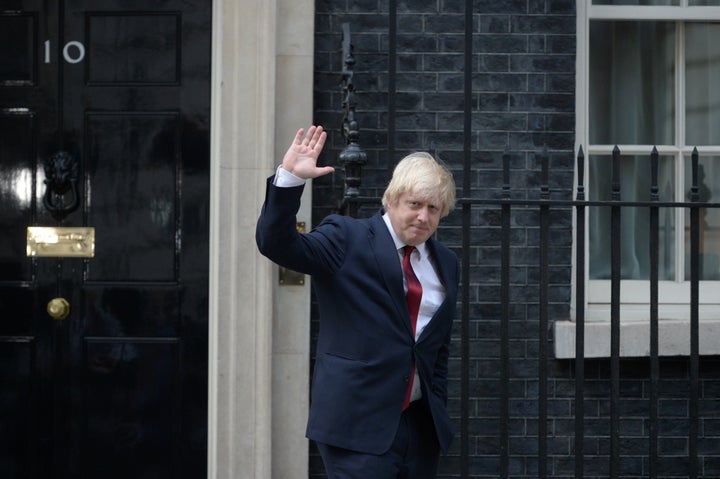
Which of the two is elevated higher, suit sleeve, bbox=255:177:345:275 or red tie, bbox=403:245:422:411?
suit sleeve, bbox=255:177:345:275

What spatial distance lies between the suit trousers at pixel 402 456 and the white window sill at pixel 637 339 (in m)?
1.84

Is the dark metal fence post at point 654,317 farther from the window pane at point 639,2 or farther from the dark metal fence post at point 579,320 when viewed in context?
the window pane at point 639,2

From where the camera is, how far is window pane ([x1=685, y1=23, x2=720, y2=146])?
580 cm

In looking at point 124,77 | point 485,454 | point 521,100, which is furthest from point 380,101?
point 485,454

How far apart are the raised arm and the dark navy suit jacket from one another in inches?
8.9

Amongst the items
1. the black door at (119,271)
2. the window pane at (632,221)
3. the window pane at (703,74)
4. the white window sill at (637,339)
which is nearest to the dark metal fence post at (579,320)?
the white window sill at (637,339)

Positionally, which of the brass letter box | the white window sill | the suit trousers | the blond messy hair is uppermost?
the blond messy hair

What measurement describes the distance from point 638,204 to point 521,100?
3.51ft

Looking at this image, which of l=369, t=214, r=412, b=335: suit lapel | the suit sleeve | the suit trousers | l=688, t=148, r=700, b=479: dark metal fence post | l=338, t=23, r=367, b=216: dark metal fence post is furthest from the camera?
l=688, t=148, r=700, b=479: dark metal fence post

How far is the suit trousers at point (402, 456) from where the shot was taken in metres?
3.47

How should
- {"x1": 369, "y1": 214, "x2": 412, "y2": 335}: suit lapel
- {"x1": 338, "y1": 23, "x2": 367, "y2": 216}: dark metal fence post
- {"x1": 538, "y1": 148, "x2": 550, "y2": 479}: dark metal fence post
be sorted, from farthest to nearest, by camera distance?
1. {"x1": 538, "y1": 148, "x2": 550, "y2": 479}: dark metal fence post
2. {"x1": 338, "y1": 23, "x2": 367, "y2": 216}: dark metal fence post
3. {"x1": 369, "y1": 214, "x2": 412, "y2": 335}: suit lapel

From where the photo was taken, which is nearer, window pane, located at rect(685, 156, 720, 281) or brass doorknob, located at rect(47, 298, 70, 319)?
brass doorknob, located at rect(47, 298, 70, 319)

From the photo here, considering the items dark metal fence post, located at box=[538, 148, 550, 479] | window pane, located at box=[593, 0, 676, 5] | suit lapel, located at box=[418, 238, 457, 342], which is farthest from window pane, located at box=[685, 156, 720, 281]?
suit lapel, located at box=[418, 238, 457, 342]

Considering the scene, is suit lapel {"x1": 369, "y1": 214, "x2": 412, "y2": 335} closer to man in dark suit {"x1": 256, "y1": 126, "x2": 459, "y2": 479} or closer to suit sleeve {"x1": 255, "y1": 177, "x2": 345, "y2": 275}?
man in dark suit {"x1": 256, "y1": 126, "x2": 459, "y2": 479}
